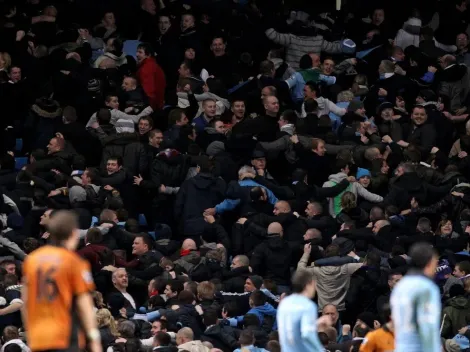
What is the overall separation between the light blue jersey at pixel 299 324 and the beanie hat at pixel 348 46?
13459 millimetres

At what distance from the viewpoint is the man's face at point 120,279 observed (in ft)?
61.9

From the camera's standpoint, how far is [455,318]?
19062 mm

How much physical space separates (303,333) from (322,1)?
51.8ft

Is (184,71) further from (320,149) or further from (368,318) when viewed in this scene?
(368,318)

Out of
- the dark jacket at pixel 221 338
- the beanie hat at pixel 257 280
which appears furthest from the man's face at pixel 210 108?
the dark jacket at pixel 221 338

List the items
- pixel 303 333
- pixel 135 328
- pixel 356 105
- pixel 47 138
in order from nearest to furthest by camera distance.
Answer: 1. pixel 303 333
2. pixel 135 328
3. pixel 47 138
4. pixel 356 105

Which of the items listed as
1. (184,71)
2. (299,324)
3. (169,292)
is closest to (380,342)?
(299,324)

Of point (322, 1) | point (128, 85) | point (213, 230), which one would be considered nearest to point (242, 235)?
point (213, 230)

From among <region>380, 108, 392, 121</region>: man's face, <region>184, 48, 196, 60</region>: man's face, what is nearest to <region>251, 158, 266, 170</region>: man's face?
A: <region>380, 108, 392, 121</region>: man's face

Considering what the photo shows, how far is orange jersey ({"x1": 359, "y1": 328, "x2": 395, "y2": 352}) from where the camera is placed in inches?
555

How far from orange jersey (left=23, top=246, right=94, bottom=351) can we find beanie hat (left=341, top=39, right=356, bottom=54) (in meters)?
15.0

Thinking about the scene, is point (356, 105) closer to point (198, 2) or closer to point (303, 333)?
point (198, 2)

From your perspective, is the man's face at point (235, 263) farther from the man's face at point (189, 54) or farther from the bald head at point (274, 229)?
the man's face at point (189, 54)

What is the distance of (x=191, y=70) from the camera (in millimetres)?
24828
